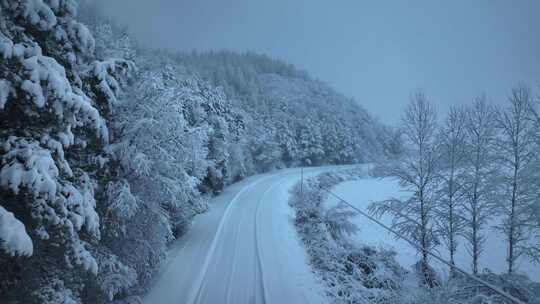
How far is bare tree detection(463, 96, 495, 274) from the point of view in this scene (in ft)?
39.7

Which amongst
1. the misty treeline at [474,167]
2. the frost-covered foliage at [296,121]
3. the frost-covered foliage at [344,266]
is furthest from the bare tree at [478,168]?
the frost-covered foliage at [296,121]

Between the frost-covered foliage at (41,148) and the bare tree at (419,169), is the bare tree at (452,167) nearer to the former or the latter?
the bare tree at (419,169)

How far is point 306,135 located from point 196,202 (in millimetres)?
39636

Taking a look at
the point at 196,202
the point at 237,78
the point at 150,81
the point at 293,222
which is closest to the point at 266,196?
the point at 293,222

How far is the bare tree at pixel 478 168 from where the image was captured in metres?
12.1

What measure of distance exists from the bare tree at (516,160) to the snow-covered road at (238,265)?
8.74 metres

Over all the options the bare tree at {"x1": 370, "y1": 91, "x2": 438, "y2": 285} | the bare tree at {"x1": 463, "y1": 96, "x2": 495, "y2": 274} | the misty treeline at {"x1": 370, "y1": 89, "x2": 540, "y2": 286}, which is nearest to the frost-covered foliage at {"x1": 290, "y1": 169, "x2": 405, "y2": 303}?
the bare tree at {"x1": 370, "y1": 91, "x2": 438, "y2": 285}

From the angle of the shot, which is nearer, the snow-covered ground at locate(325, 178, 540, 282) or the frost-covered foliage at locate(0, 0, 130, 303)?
the frost-covered foliage at locate(0, 0, 130, 303)

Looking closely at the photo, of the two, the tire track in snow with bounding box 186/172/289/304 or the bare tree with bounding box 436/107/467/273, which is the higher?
the bare tree with bounding box 436/107/467/273

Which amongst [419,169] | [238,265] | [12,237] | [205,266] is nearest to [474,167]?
[419,169]

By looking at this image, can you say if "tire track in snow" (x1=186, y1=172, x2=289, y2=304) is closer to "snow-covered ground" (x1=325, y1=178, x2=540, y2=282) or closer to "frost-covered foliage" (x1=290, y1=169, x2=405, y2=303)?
"frost-covered foliage" (x1=290, y1=169, x2=405, y2=303)

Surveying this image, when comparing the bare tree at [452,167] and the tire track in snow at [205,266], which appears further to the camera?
the bare tree at [452,167]

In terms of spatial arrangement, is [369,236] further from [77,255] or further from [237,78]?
[237,78]

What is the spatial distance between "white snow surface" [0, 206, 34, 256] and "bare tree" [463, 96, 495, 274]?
14.9 metres
